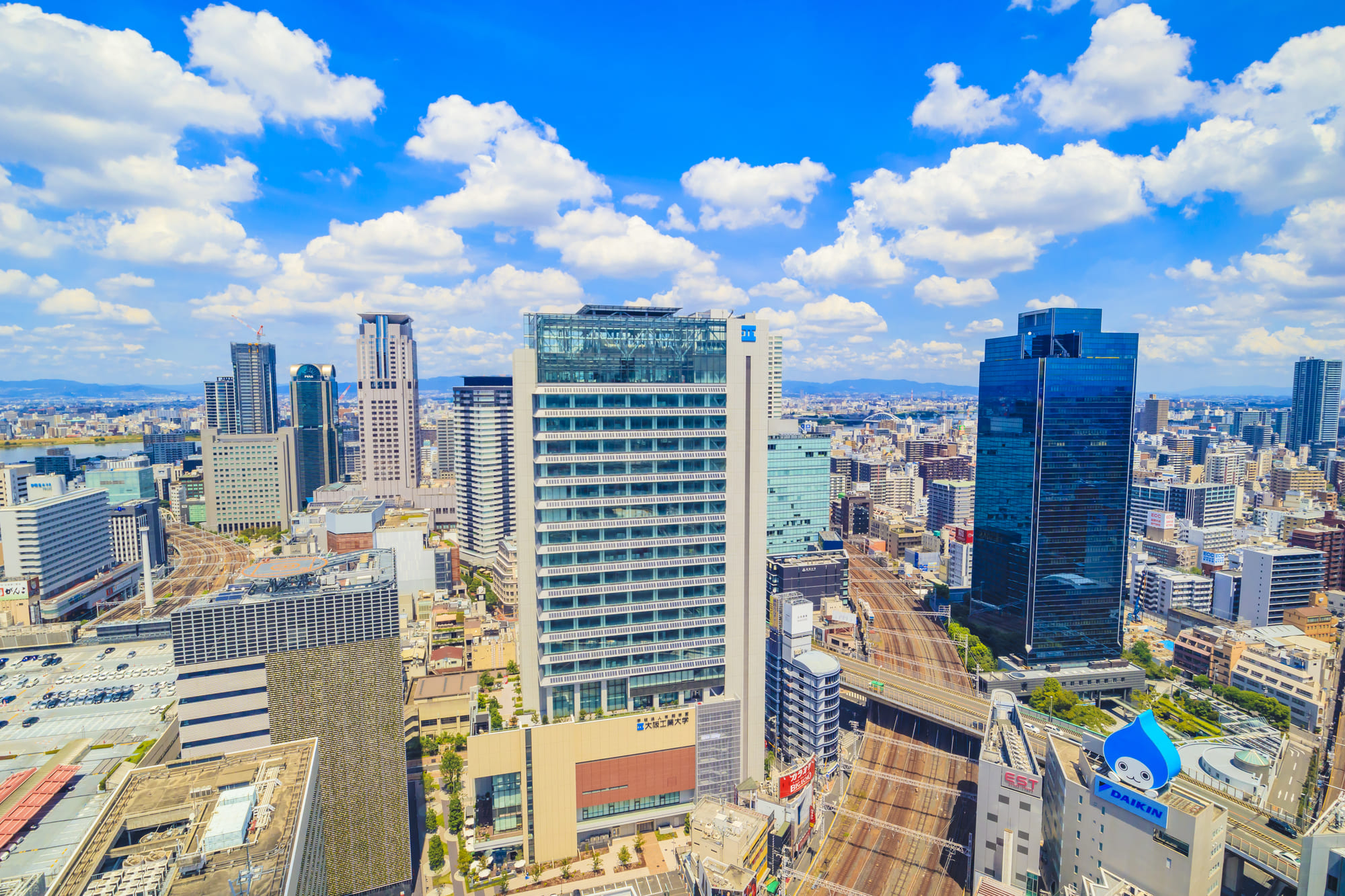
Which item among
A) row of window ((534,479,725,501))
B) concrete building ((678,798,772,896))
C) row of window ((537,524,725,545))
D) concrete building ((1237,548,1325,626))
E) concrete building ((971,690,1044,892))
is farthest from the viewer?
concrete building ((1237,548,1325,626))

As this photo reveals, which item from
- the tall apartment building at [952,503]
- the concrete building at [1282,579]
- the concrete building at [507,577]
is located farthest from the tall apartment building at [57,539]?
the concrete building at [1282,579]

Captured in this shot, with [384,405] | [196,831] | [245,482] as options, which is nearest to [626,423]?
[196,831]

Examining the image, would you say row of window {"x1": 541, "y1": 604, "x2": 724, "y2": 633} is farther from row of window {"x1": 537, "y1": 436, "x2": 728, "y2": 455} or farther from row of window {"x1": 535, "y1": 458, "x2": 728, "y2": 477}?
row of window {"x1": 537, "y1": 436, "x2": 728, "y2": 455}

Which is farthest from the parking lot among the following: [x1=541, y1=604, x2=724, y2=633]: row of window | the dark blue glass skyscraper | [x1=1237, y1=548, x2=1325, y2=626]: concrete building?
[x1=1237, y1=548, x2=1325, y2=626]: concrete building

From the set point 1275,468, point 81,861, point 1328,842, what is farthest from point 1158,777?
point 1275,468

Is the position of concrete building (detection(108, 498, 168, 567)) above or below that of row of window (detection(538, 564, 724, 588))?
below

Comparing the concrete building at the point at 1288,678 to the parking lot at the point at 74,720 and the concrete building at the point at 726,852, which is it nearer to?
the concrete building at the point at 726,852

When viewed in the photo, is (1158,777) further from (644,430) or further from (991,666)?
(991,666)
